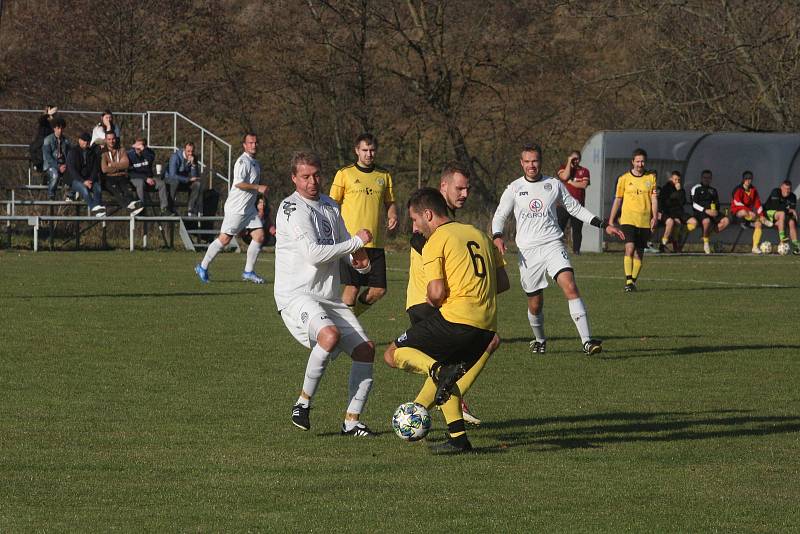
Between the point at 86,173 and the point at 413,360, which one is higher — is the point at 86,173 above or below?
above

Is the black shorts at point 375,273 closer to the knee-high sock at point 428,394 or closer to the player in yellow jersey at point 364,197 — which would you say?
the player in yellow jersey at point 364,197

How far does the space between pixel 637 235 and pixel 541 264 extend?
7.84 m

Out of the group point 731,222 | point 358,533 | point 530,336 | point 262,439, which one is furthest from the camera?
point 731,222

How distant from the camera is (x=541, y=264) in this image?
1295cm

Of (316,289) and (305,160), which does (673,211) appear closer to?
(316,289)

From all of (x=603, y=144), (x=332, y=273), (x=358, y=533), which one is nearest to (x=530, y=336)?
(x=332, y=273)

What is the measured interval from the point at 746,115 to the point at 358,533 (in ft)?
123

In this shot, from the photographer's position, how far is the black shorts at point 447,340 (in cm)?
770

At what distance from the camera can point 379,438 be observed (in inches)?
325

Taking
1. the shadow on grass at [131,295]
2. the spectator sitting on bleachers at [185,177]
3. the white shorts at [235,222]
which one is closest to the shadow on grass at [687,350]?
the shadow on grass at [131,295]

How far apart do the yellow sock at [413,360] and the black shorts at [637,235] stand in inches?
500

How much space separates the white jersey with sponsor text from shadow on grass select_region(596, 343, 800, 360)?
8.94 meters

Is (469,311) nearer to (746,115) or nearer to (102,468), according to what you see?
(102,468)

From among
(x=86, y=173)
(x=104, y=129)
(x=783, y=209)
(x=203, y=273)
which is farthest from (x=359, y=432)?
(x=783, y=209)
